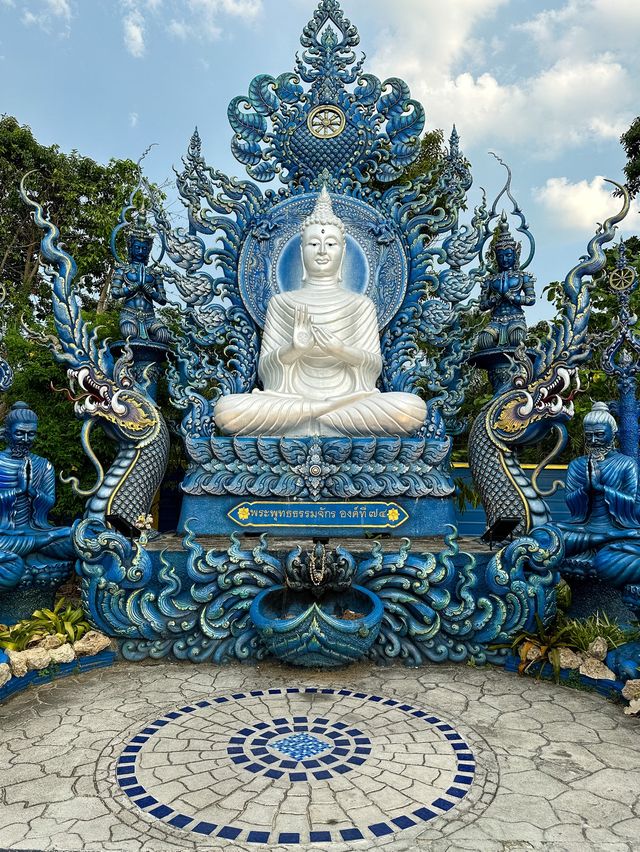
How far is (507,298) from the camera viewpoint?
7613 mm

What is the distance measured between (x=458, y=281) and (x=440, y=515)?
10.2 feet

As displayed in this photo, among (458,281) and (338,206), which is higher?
(338,206)

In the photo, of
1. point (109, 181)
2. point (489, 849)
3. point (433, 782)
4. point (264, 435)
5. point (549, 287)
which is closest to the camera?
point (489, 849)

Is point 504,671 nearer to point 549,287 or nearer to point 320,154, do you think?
point 549,287

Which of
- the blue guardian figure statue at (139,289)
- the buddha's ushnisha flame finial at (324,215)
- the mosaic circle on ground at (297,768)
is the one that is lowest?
the mosaic circle on ground at (297,768)

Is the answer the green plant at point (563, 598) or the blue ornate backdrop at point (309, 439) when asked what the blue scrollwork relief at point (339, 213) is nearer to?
the blue ornate backdrop at point (309, 439)

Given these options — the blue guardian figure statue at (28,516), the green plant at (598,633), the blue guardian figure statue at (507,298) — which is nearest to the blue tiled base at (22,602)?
the blue guardian figure statue at (28,516)

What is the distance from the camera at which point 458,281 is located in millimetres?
7957

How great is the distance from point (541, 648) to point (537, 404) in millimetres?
2451

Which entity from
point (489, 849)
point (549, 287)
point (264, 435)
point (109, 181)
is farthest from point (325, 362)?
point (109, 181)

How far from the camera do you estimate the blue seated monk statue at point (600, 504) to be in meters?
5.12

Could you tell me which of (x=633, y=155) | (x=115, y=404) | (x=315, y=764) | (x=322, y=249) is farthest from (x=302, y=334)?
(x=633, y=155)

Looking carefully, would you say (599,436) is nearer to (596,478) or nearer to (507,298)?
(596,478)

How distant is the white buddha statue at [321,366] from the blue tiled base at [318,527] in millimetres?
826
